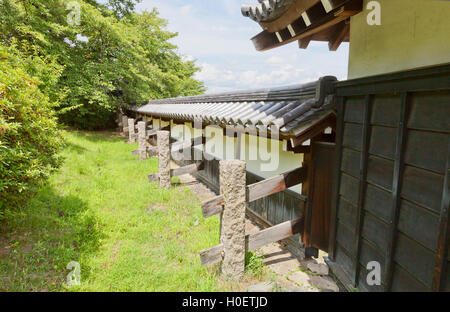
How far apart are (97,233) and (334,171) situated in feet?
14.9

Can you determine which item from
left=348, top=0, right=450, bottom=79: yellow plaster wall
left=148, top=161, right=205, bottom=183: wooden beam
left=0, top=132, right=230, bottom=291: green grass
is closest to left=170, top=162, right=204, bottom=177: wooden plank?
left=148, top=161, right=205, bottom=183: wooden beam

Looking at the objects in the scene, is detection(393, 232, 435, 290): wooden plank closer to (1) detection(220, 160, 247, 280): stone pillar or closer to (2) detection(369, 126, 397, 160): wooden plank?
(2) detection(369, 126, 397, 160): wooden plank

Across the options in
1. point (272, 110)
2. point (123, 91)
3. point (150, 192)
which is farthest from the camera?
point (123, 91)

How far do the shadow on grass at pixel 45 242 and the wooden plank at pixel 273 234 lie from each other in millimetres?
2569

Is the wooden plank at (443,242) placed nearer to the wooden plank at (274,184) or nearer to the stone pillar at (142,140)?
the wooden plank at (274,184)

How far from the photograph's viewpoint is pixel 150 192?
7055mm

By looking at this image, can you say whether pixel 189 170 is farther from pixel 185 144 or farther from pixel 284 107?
pixel 284 107

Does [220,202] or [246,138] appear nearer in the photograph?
[220,202]

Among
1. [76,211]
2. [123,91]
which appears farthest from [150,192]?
[123,91]

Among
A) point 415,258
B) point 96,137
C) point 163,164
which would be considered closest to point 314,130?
point 415,258

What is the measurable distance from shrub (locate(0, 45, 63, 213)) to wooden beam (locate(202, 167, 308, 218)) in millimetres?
2693

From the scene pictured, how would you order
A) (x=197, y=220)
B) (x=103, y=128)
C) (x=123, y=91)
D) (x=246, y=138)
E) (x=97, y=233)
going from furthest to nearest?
(x=103, y=128) → (x=123, y=91) → (x=246, y=138) → (x=197, y=220) → (x=97, y=233)

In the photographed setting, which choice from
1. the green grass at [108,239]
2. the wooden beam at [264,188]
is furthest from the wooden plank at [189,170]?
the wooden beam at [264,188]

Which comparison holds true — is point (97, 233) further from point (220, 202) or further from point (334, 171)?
point (334, 171)
